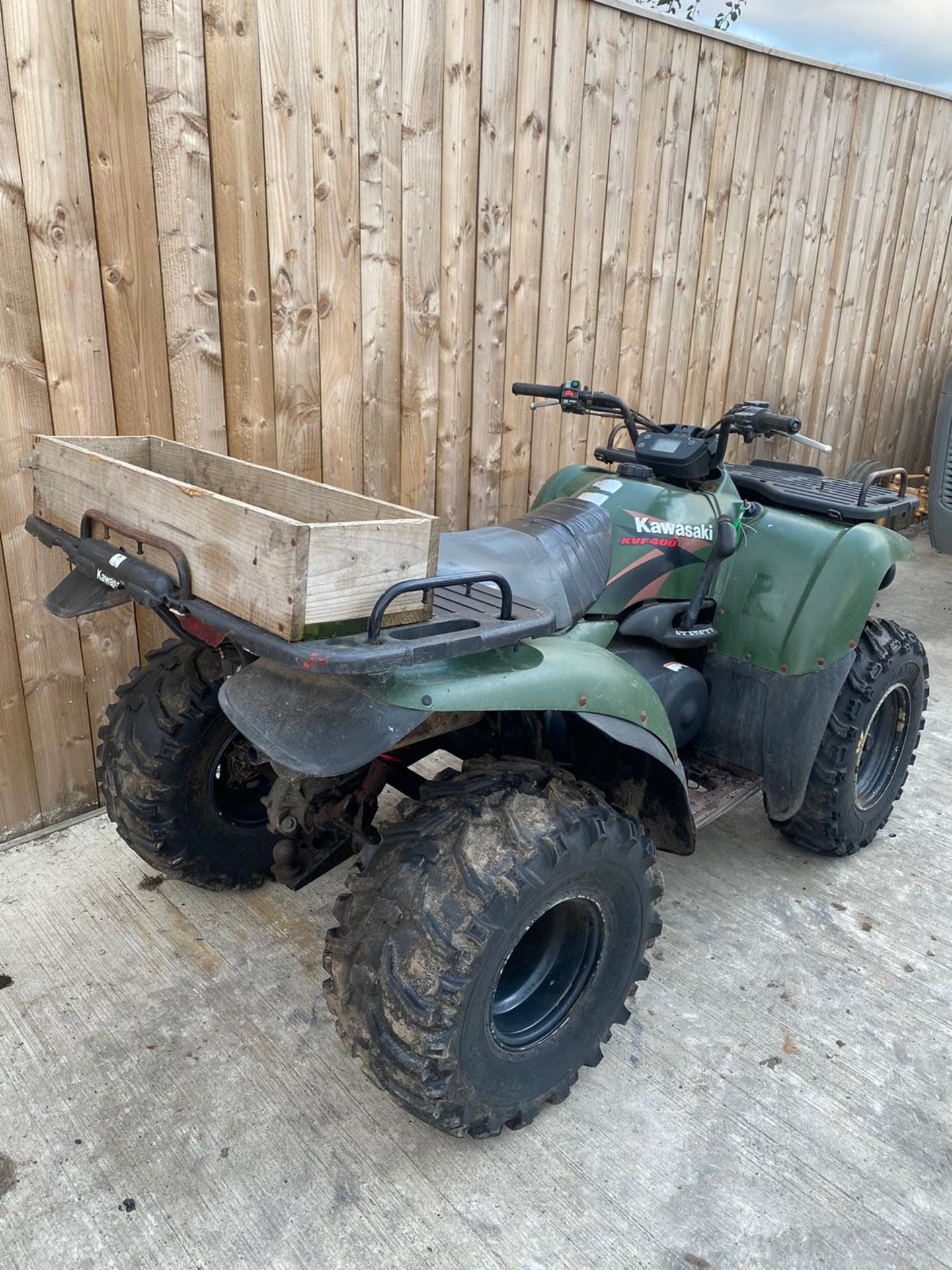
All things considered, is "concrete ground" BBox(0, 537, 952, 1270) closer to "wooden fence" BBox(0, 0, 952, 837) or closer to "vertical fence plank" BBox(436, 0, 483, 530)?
"wooden fence" BBox(0, 0, 952, 837)

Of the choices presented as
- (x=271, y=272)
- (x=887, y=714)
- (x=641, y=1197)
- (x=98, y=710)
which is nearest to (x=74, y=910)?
(x=98, y=710)

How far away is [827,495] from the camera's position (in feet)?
9.77

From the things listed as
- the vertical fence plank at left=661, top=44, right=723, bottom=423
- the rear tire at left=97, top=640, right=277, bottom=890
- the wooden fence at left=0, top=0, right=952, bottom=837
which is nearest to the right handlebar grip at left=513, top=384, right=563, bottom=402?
the wooden fence at left=0, top=0, right=952, bottom=837

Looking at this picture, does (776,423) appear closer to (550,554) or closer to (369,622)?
(550,554)

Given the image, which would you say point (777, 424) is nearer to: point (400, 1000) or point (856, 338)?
point (400, 1000)

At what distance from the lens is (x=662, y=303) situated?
4812 millimetres

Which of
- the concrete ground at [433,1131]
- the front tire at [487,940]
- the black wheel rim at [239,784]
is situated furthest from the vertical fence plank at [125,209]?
the front tire at [487,940]

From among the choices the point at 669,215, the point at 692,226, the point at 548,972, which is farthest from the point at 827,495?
the point at 692,226

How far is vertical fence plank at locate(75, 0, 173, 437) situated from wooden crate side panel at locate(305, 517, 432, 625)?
173 centimetres

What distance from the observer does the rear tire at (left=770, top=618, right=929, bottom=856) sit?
9.57 feet

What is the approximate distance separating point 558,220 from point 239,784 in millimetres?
2898

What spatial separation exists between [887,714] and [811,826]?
518mm

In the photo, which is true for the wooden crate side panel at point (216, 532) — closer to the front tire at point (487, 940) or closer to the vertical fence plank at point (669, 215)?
the front tire at point (487, 940)

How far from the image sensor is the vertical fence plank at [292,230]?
9.93ft
